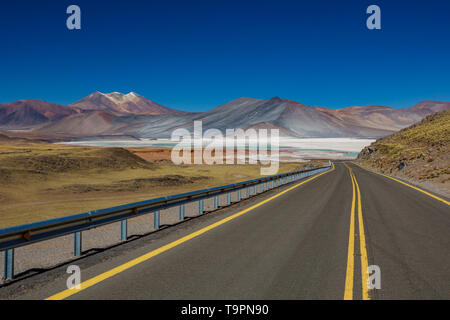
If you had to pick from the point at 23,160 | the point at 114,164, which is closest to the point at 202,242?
the point at 23,160

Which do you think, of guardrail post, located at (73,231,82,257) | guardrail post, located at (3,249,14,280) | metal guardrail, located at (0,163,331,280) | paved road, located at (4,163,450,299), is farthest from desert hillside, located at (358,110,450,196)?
guardrail post, located at (3,249,14,280)

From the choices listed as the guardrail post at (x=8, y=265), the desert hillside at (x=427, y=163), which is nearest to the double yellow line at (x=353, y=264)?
the guardrail post at (x=8, y=265)

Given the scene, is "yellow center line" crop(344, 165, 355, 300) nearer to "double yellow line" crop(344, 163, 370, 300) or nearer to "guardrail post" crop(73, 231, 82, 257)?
Result: "double yellow line" crop(344, 163, 370, 300)

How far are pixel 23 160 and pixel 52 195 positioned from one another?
40.6ft

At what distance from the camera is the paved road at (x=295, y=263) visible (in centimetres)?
494

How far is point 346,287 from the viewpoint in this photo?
514 centimetres

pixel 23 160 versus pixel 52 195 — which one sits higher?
pixel 23 160

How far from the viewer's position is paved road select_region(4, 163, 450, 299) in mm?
4938

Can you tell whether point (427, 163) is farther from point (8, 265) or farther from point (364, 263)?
point (8, 265)

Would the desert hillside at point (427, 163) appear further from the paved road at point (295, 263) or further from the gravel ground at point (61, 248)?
the gravel ground at point (61, 248)

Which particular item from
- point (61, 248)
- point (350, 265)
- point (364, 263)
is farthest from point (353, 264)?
point (61, 248)
